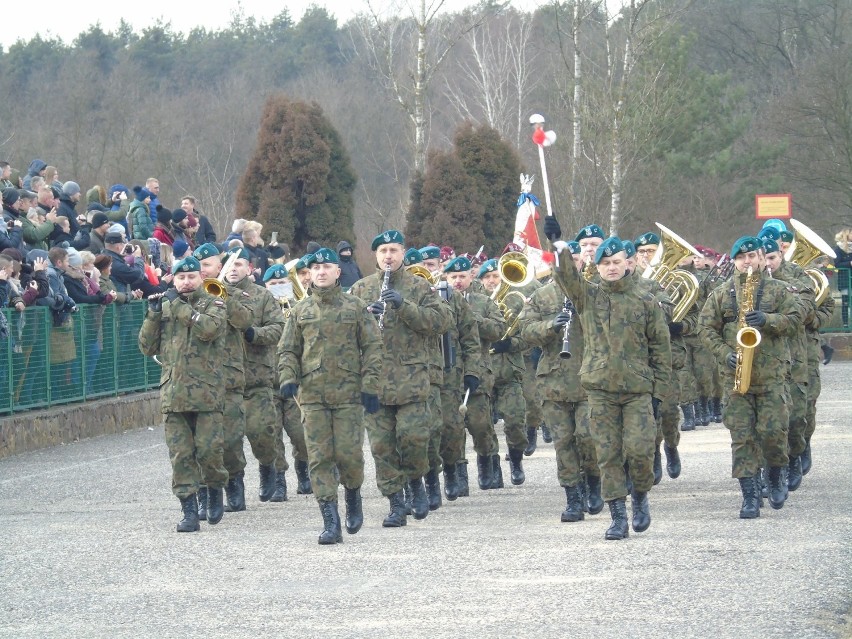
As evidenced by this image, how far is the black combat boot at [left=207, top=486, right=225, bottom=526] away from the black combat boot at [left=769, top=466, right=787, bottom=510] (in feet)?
12.7

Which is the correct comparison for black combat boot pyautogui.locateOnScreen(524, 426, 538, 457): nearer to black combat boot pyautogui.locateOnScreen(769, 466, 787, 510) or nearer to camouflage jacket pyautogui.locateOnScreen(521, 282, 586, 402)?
camouflage jacket pyautogui.locateOnScreen(521, 282, 586, 402)

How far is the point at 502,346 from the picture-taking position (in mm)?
13898

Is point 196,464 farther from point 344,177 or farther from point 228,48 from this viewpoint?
point 228,48

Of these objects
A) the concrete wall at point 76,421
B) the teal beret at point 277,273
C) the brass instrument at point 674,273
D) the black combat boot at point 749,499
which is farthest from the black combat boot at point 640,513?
the concrete wall at point 76,421

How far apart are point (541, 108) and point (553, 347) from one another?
148 feet

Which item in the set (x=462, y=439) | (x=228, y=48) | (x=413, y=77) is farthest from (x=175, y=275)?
(x=228, y=48)

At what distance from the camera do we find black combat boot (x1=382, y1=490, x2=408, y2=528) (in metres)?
11.2

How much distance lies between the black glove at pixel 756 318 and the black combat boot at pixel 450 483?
2.79m

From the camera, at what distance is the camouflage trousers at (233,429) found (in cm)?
1192

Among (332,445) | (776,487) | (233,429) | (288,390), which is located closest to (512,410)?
(233,429)

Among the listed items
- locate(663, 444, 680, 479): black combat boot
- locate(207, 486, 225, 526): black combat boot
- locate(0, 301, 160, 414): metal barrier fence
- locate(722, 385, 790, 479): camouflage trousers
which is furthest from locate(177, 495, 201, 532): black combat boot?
locate(0, 301, 160, 414): metal barrier fence

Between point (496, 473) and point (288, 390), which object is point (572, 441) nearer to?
point (288, 390)

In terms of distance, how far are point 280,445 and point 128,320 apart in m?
7.48

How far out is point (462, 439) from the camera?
1258cm
